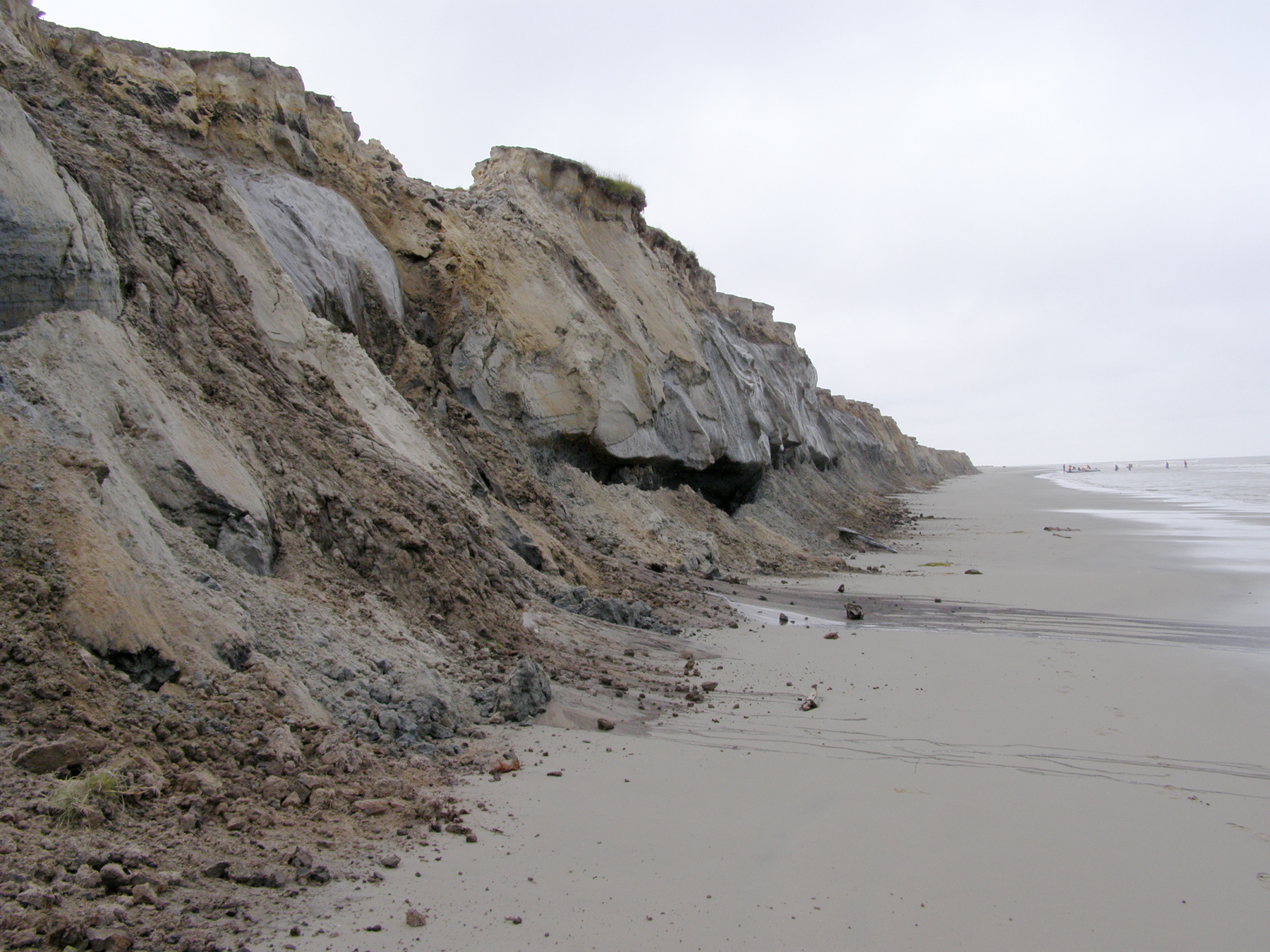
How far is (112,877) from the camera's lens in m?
2.60

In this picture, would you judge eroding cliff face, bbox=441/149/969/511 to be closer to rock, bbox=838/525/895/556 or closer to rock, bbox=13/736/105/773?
rock, bbox=838/525/895/556

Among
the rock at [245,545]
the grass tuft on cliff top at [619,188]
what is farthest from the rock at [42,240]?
the grass tuft on cliff top at [619,188]

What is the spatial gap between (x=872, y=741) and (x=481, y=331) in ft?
29.9

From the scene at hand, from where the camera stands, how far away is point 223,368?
6582 mm

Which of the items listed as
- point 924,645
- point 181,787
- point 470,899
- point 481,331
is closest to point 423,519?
point 181,787

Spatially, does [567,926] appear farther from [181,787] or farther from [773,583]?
[773,583]

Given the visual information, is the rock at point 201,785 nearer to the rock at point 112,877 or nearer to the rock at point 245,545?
the rock at point 112,877

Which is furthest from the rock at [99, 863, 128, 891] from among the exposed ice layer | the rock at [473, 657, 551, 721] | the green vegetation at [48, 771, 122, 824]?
the exposed ice layer

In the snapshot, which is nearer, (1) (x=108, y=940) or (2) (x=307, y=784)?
(1) (x=108, y=940)

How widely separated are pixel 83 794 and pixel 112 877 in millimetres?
442

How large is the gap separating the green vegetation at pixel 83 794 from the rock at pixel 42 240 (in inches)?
141

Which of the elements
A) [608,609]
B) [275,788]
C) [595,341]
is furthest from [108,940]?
[595,341]

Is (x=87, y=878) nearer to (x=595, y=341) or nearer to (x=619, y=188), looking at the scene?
(x=595, y=341)

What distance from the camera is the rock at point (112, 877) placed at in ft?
8.51
